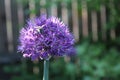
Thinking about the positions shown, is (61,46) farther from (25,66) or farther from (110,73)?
(25,66)

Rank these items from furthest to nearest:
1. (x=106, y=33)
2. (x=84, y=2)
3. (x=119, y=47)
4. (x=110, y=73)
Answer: (x=106, y=33) < (x=119, y=47) < (x=84, y=2) < (x=110, y=73)

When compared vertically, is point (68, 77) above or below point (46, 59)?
below

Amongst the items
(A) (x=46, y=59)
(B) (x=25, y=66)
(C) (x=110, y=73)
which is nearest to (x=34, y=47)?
(A) (x=46, y=59)

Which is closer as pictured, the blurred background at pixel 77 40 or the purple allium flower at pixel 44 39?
the purple allium flower at pixel 44 39

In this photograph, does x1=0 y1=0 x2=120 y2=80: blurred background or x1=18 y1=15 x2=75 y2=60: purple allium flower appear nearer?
x1=18 y1=15 x2=75 y2=60: purple allium flower
